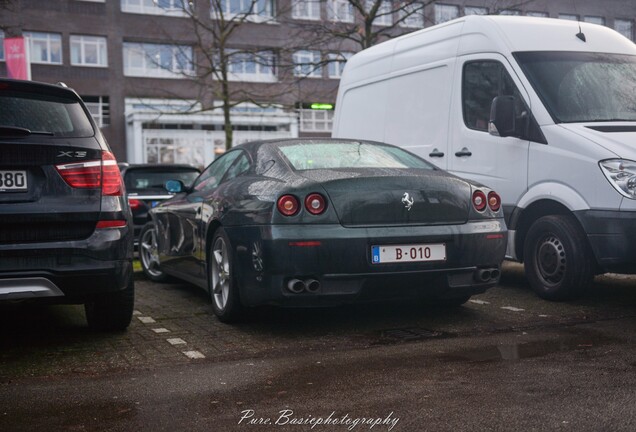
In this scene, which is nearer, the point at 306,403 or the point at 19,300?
the point at 306,403

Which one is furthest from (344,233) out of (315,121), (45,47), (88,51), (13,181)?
(315,121)

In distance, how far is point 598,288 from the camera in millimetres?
6988

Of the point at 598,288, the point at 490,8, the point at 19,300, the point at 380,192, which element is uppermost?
the point at 490,8

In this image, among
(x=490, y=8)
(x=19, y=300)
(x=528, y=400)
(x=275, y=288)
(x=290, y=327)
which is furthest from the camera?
(x=490, y=8)

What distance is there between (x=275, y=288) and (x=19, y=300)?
1543 millimetres

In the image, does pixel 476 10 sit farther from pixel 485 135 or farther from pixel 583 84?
pixel 583 84

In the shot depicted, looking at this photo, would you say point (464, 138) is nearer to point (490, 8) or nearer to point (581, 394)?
point (581, 394)

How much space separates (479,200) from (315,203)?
1.23m

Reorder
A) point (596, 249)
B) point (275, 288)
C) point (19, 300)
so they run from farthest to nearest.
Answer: point (596, 249) < point (275, 288) < point (19, 300)

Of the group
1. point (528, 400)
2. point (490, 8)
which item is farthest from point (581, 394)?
point (490, 8)

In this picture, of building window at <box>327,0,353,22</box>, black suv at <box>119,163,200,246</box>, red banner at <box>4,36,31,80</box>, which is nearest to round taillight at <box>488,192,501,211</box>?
black suv at <box>119,163,200,246</box>

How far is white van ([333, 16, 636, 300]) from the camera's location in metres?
5.89

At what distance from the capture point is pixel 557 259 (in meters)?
6.23

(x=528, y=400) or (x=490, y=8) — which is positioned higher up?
(x=490, y=8)
